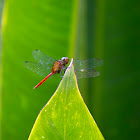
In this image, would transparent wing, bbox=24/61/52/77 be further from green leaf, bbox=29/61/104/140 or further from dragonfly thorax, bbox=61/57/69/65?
green leaf, bbox=29/61/104/140

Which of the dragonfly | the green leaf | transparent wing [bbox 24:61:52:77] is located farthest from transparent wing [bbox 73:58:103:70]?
the green leaf

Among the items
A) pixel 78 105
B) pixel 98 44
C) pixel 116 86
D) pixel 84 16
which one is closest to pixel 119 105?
pixel 116 86

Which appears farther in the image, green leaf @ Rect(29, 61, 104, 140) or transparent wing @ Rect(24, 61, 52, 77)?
transparent wing @ Rect(24, 61, 52, 77)

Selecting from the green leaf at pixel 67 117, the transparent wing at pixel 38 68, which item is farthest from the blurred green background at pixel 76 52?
the green leaf at pixel 67 117

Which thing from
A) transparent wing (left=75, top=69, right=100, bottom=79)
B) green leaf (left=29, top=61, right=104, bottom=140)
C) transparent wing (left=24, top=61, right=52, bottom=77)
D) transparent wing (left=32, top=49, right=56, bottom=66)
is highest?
transparent wing (left=32, top=49, right=56, bottom=66)

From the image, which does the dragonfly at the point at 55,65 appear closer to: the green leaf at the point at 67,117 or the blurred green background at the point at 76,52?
the blurred green background at the point at 76,52
